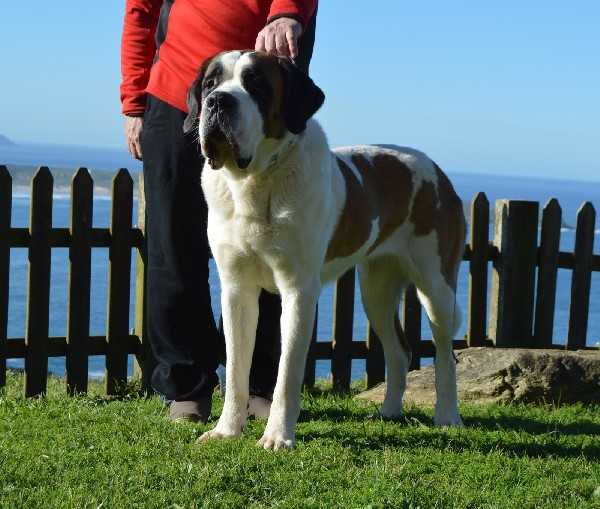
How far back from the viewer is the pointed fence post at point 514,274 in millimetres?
7996

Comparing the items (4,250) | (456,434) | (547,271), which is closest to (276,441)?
(456,434)

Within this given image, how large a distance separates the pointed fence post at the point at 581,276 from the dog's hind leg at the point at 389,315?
2983mm

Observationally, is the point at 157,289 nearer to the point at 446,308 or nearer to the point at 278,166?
the point at 278,166

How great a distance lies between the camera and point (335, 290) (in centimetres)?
727

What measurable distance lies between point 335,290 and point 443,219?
1.76 metres

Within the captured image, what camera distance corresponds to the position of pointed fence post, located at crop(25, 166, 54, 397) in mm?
6375

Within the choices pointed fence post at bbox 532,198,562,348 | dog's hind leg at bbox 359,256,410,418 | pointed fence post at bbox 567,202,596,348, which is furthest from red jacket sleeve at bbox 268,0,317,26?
pointed fence post at bbox 567,202,596,348

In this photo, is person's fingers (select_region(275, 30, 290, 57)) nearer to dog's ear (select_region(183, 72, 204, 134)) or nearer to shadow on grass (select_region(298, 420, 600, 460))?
dog's ear (select_region(183, 72, 204, 134))

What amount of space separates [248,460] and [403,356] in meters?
1.91

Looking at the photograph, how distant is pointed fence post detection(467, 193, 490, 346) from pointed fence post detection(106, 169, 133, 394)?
2605 mm

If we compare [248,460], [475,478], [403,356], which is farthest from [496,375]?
[248,460]

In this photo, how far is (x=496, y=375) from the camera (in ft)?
21.6

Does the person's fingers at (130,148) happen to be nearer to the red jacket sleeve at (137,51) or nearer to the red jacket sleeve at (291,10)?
the red jacket sleeve at (137,51)

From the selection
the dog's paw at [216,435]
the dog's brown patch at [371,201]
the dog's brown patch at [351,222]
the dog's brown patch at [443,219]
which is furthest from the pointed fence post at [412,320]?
the dog's paw at [216,435]
